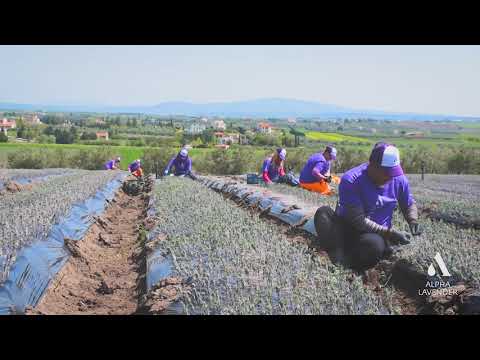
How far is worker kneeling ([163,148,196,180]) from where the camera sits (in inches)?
285

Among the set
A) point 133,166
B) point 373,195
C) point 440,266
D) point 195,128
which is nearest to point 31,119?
point 195,128

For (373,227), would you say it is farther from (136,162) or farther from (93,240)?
(136,162)

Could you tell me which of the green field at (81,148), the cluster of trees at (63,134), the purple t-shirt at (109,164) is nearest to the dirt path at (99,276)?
the purple t-shirt at (109,164)

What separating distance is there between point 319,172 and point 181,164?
2.25 meters

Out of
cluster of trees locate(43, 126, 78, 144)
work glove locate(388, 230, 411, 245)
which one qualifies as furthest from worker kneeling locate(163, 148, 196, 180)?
work glove locate(388, 230, 411, 245)

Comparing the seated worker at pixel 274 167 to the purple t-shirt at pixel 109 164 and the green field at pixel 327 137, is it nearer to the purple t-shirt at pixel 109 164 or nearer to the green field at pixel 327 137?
the green field at pixel 327 137

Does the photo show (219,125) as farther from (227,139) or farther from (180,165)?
(180,165)

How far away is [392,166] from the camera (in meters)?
4.32

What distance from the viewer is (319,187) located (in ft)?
22.1

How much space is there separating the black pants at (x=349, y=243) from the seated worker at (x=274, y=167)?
1.76 metres

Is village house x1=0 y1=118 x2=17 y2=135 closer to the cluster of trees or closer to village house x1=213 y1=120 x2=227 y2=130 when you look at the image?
the cluster of trees

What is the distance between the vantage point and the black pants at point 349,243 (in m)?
4.44

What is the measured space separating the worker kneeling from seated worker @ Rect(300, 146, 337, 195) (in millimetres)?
1537
